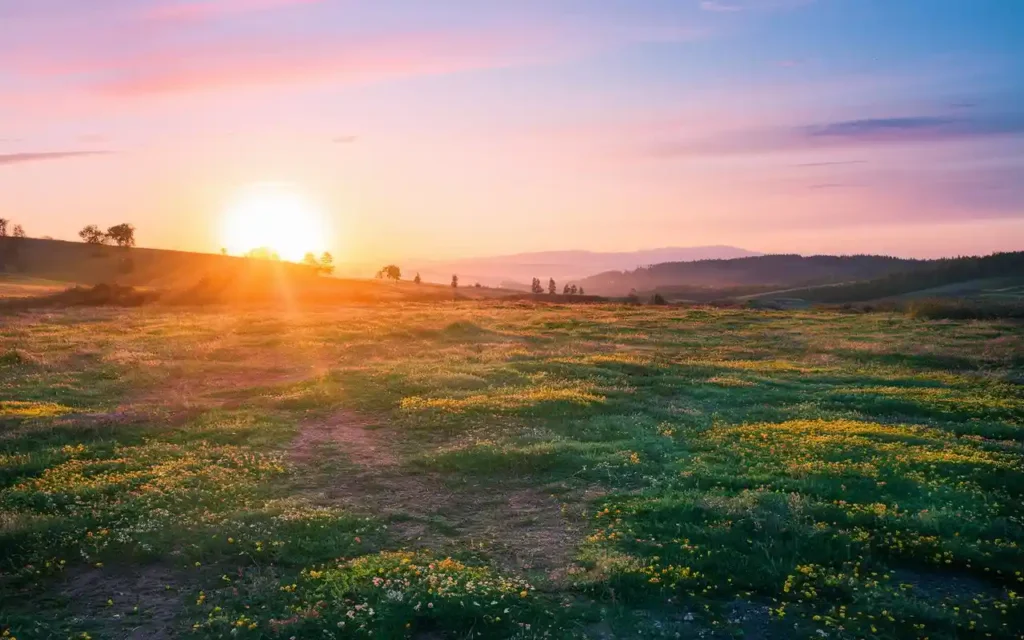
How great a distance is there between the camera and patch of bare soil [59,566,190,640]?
10.3 m

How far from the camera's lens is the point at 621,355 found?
37.6 m

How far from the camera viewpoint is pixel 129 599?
11227mm

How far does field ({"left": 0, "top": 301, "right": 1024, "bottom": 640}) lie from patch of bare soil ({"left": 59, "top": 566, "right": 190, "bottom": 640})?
5 cm

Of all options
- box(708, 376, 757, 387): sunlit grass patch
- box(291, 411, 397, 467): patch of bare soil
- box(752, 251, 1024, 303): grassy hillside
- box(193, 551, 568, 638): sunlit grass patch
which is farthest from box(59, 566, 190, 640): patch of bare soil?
box(752, 251, 1024, 303): grassy hillside

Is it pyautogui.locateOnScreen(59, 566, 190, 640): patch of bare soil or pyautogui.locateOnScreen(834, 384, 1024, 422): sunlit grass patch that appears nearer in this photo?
pyautogui.locateOnScreen(59, 566, 190, 640): patch of bare soil

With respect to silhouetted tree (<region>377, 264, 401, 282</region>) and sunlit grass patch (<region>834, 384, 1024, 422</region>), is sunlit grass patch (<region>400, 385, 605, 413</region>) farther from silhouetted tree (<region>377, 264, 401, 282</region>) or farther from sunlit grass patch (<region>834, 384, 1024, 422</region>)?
silhouetted tree (<region>377, 264, 401, 282</region>)

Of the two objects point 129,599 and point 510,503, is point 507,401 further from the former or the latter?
point 129,599

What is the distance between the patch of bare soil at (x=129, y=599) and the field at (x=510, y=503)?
0.17 feet

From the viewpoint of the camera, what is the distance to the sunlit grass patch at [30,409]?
21891mm

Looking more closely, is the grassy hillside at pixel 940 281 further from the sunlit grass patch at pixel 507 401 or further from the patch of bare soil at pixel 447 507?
the patch of bare soil at pixel 447 507

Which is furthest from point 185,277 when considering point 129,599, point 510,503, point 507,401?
point 129,599

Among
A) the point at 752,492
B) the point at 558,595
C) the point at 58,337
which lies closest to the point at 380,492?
the point at 558,595

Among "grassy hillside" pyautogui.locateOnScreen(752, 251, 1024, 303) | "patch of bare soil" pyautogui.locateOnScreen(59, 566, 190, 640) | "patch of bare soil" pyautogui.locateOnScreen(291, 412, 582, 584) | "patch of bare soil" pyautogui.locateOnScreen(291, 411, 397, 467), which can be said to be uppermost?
"grassy hillside" pyautogui.locateOnScreen(752, 251, 1024, 303)

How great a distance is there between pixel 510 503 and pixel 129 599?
7750 mm
